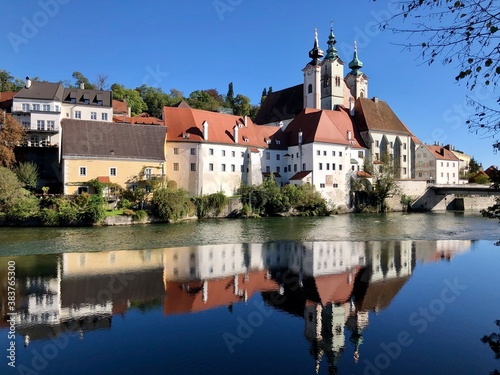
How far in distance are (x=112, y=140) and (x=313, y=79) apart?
3817cm

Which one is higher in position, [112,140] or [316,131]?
[316,131]

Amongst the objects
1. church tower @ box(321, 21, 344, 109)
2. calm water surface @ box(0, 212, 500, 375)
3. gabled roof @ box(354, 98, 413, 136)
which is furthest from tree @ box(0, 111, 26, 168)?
gabled roof @ box(354, 98, 413, 136)

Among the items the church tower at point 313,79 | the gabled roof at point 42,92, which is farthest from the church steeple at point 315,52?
the gabled roof at point 42,92

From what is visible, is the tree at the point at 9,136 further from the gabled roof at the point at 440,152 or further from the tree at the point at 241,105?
the gabled roof at the point at 440,152

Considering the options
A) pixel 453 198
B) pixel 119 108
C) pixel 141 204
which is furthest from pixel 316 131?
pixel 119 108

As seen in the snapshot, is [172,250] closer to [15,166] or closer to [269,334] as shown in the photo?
[269,334]

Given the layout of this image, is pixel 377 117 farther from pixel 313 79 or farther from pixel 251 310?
pixel 251 310

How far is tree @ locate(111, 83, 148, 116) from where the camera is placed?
81812 mm

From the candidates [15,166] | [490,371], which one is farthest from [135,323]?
[15,166]

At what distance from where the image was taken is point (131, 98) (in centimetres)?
8375

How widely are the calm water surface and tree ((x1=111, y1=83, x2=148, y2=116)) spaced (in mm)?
63307

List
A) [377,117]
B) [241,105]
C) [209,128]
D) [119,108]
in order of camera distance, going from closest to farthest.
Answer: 1. [209,128]
2. [119,108]
3. [377,117]
4. [241,105]

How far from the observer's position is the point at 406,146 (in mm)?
70625

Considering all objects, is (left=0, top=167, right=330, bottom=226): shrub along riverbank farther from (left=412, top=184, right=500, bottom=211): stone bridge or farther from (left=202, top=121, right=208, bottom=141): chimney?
(left=412, top=184, right=500, bottom=211): stone bridge
